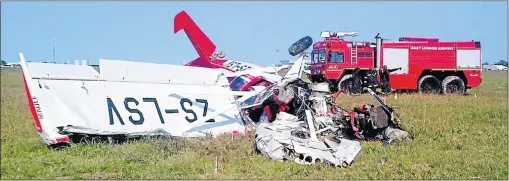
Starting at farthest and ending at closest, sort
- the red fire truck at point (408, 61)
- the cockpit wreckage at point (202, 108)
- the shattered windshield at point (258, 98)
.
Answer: the red fire truck at point (408, 61), the shattered windshield at point (258, 98), the cockpit wreckage at point (202, 108)

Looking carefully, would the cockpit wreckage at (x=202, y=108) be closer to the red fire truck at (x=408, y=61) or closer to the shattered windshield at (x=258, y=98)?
the shattered windshield at (x=258, y=98)

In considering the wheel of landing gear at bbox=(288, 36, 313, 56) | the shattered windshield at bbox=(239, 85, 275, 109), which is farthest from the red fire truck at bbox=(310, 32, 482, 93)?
→ the shattered windshield at bbox=(239, 85, 275, 109)

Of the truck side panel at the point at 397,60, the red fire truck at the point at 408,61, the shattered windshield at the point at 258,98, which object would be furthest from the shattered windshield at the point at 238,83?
the truck side panel at the point at 397,60

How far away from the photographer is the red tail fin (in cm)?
1071

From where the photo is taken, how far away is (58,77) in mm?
7402

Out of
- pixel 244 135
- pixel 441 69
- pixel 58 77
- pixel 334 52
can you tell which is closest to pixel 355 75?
pixel 334 52

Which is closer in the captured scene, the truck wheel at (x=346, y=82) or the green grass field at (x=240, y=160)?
the green grass field at (x=240, y=160)

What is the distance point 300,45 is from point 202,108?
7.20ft

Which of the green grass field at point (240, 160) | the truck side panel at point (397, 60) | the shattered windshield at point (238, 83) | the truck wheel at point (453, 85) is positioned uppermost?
the truck side panel at point (397, 60)

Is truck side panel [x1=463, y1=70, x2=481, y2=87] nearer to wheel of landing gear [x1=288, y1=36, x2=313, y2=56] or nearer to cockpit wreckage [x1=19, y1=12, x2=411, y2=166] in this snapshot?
wheel of landing gear [x1=288, y1=36, x2=313, y2=56]

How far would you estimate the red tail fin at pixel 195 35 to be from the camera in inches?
422

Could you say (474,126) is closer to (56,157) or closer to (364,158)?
(364,158)

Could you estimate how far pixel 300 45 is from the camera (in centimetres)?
939

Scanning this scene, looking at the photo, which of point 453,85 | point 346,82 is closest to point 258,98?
point 346,82
